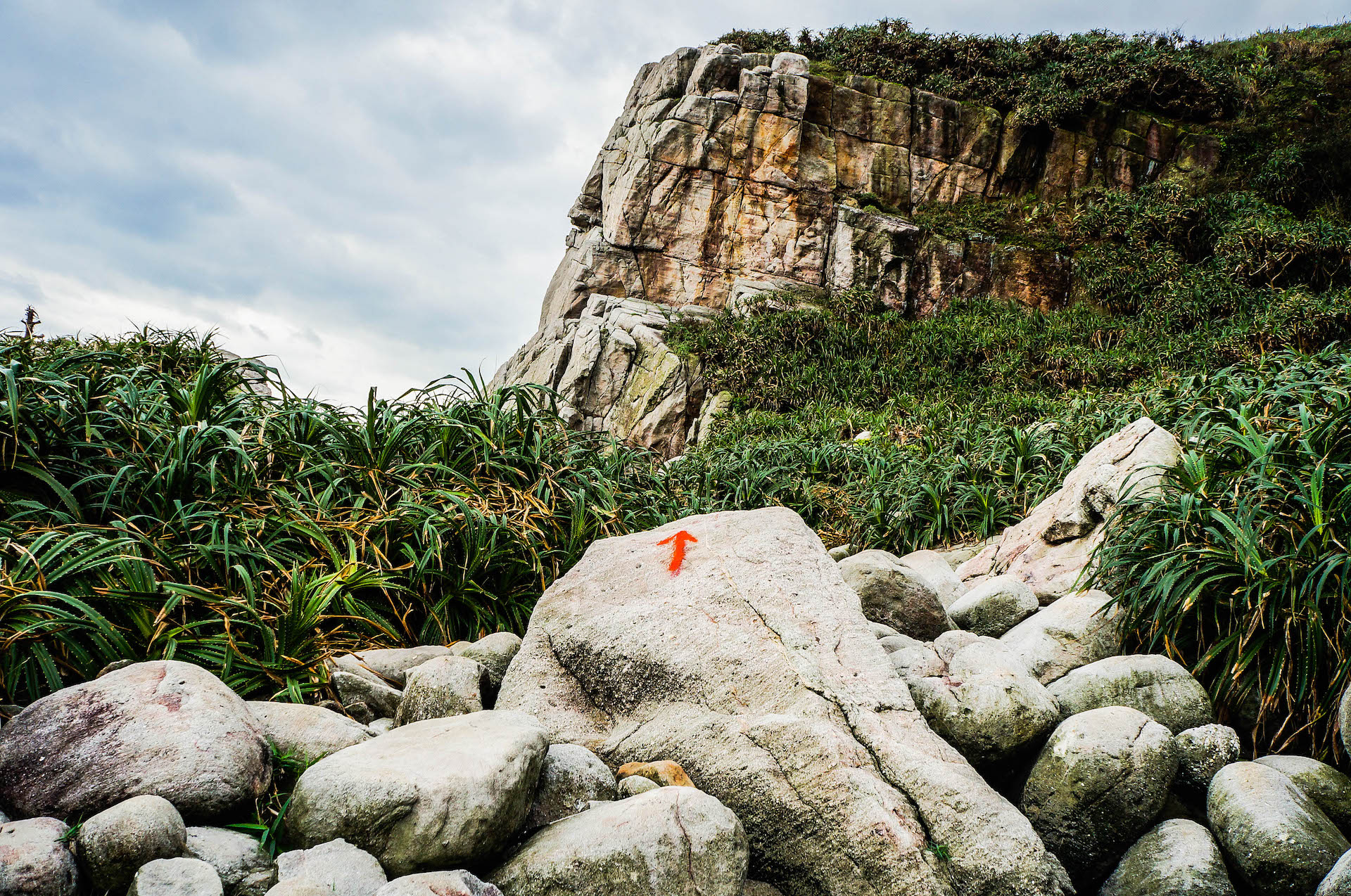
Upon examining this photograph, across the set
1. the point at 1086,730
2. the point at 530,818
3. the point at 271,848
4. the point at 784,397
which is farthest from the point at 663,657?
the point at 784,397

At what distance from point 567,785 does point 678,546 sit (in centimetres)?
106

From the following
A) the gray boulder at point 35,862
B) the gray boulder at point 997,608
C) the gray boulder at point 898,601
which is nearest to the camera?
the gray boulder at point 35,862

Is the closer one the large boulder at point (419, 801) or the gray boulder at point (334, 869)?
the gray boulder at point (334, 869)

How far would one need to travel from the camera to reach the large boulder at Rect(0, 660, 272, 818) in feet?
5.70

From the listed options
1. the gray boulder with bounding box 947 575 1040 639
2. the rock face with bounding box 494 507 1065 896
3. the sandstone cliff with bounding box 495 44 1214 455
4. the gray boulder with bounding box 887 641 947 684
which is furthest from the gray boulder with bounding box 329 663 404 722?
the sandstone cliff with bounding box 495 44 1214 455

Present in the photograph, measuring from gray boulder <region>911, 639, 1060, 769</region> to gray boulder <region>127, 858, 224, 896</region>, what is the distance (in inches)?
78.4

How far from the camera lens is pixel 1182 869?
6.78ft

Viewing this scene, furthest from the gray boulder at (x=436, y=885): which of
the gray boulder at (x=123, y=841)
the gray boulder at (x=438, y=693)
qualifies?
the gray boulder at (x=438, y=693)

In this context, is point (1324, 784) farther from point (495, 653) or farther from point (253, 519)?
point (253, 519)

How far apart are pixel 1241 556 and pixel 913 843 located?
74.3 inches

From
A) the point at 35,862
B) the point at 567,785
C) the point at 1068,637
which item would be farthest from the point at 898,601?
the point at 35,862

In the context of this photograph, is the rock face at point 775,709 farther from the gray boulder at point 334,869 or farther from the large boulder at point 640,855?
the gray boulder at point 334,869

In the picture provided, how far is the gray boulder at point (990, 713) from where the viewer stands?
2418 millimetres

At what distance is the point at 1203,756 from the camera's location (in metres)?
2.40
